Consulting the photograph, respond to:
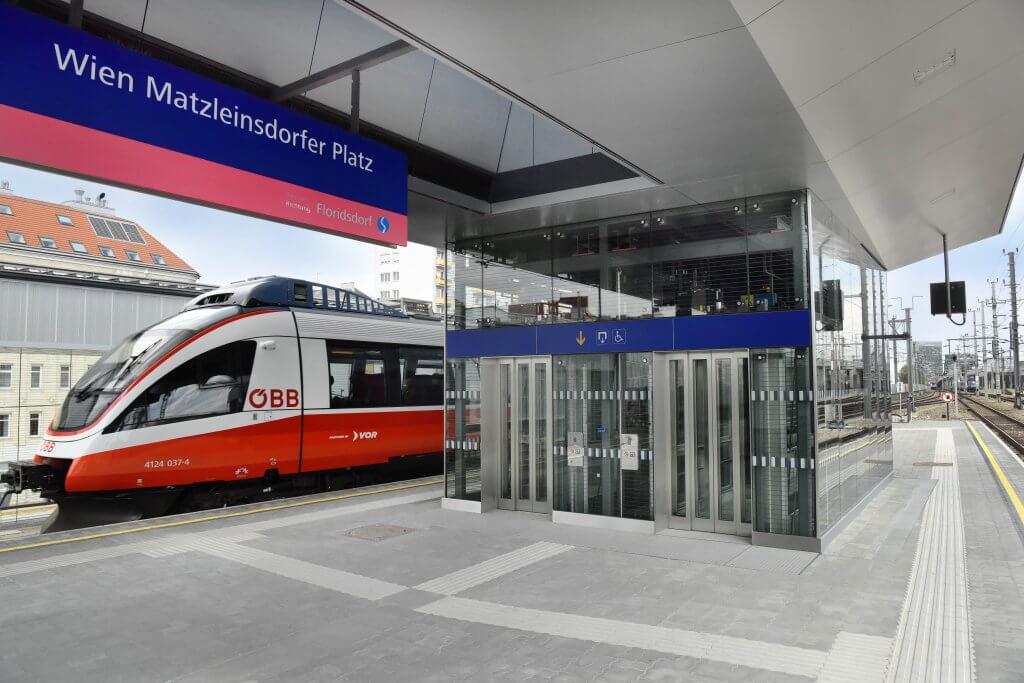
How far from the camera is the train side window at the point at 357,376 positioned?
37.7 ft

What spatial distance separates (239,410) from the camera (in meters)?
9.95

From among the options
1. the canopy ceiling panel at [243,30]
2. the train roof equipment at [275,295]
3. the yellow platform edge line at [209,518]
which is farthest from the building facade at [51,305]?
the canopy ceiling panel at [243,30]

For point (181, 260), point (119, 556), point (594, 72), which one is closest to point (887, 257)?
point (594, 72)

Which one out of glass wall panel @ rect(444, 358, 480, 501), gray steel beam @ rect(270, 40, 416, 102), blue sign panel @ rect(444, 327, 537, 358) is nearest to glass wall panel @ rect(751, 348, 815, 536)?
blue sign panel @ rect(444, 327, 537, 358)

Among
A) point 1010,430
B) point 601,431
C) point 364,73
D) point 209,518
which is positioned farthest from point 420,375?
point 1010,430

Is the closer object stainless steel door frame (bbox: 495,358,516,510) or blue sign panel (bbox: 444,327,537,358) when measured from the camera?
blue sign panel (bbox: 444,327,537,358)

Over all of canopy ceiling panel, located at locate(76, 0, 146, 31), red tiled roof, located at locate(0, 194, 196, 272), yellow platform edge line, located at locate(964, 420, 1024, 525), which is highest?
red tiled roof, located at locate(0, 194, 196, 272)

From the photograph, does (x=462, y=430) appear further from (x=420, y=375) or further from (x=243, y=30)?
(x=243, y=30)

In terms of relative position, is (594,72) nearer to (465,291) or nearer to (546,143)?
(546,143)

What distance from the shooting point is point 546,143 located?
26.8ft

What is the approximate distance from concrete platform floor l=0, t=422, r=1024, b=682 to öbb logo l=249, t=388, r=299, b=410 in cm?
221

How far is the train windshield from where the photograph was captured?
29.2ft

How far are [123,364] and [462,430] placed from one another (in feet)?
16.3

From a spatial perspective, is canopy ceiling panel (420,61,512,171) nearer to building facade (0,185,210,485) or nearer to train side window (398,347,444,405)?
train side window (398,347,444,405)
